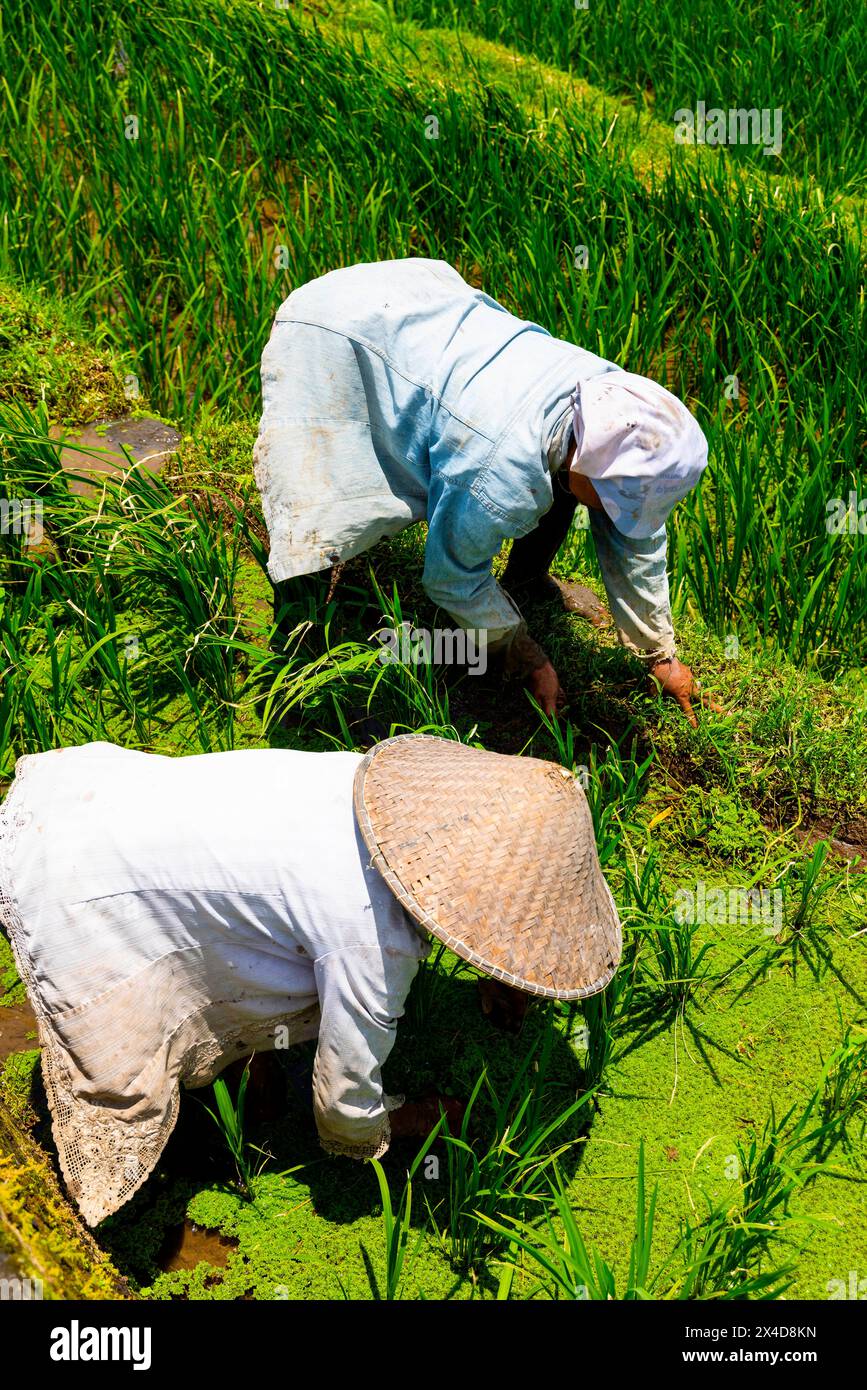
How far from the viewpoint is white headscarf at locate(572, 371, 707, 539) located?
2266 mm

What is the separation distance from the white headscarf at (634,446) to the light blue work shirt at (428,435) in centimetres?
12

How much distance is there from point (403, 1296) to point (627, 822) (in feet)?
3.95

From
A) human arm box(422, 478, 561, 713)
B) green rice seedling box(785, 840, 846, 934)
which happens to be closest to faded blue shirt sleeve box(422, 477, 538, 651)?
human arm box(422, 478, 561, 713)

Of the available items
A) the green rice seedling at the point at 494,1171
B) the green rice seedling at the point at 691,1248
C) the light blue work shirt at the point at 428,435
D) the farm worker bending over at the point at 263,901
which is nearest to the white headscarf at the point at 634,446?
the light blue work shirt at the point at 428,435

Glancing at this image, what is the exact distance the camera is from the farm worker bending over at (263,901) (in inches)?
68.5

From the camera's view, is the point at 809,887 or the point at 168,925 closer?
the point at 168,925

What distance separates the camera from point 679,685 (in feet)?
9.82

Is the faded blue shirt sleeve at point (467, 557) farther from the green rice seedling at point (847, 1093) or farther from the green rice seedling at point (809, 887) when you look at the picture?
the green rice seedling at point (847, 1093)

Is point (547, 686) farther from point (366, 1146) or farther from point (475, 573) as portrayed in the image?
point (366, 1146)

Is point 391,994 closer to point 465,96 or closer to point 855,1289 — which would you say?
point 855,1289

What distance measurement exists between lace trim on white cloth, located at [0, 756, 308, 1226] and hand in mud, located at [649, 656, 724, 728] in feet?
5.38

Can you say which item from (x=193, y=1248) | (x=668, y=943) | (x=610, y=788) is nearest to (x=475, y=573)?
(x=610, y=788)

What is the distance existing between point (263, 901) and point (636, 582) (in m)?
1.26

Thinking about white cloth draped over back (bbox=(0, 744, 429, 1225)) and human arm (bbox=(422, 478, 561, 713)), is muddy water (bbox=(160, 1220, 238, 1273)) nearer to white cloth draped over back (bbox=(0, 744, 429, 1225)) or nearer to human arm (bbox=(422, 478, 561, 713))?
white cloth draped over back (bbox=(0, 744, 429, 1225))
